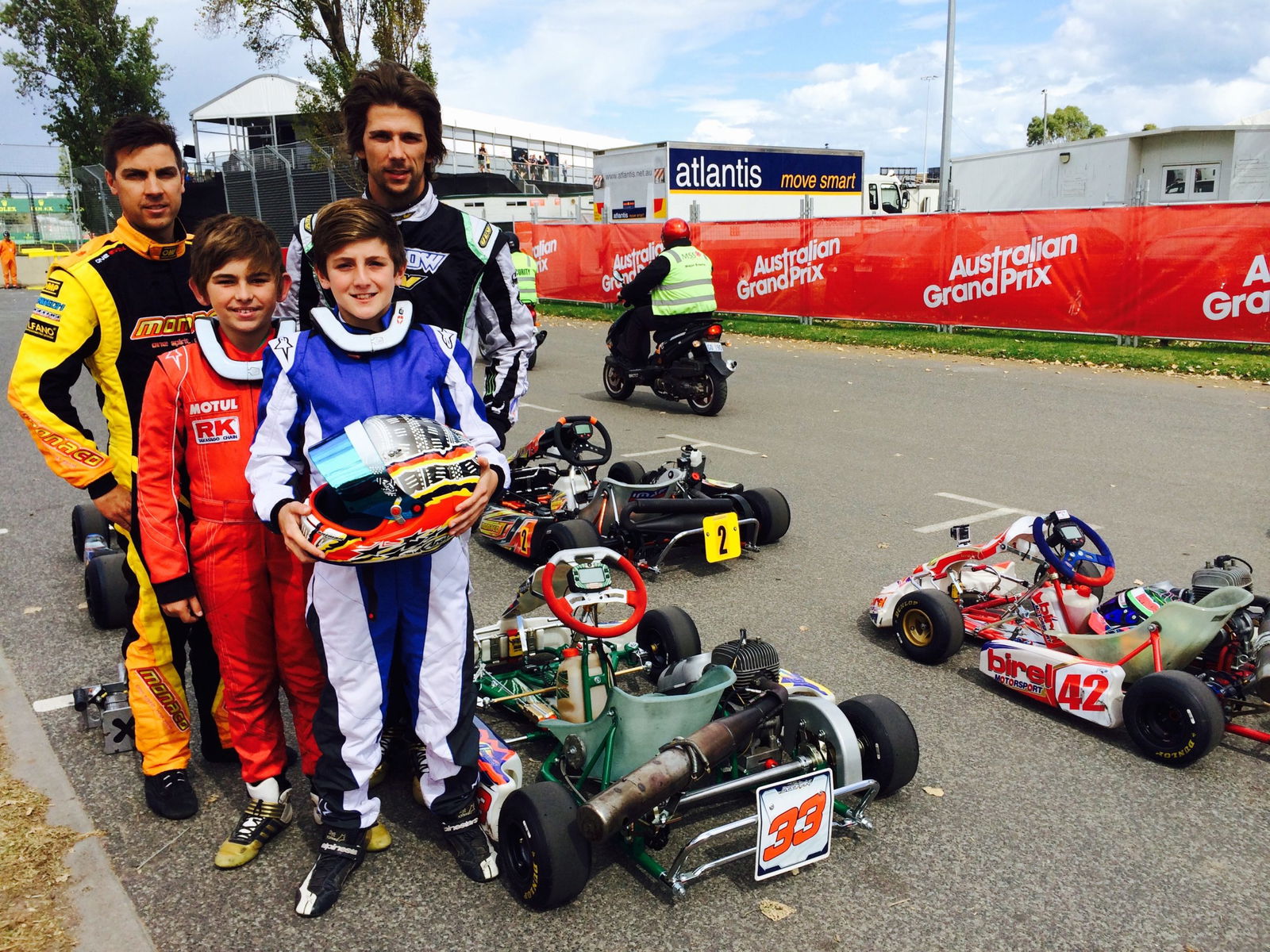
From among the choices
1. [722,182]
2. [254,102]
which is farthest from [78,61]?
[722,182]

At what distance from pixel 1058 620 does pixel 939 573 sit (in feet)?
2.07

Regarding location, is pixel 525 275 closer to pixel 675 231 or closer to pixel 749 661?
pixel 675 231

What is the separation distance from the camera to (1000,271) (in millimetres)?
14047

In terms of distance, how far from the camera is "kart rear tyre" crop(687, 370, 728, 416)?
10.1 m

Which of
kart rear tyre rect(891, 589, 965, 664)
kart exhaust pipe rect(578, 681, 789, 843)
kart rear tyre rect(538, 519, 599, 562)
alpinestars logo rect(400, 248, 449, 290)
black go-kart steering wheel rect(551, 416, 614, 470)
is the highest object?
alpinestars logo rect(400, 248, 449, 290)

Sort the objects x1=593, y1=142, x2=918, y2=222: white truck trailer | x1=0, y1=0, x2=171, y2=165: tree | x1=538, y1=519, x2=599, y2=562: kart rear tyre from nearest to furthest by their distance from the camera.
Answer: x1=538, y1=519, x2=599, y2=562: kart rear tyre, x1=593, y1=142, x2=918, y2=222: white truck trailer, x1=0, y1=0, x2=171, y2=165: tree

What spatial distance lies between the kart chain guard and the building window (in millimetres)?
26168

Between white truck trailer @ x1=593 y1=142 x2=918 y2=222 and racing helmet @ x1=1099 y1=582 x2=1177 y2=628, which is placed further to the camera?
white truck trailer @ x1=593 y1=142 x2=918 y2=222

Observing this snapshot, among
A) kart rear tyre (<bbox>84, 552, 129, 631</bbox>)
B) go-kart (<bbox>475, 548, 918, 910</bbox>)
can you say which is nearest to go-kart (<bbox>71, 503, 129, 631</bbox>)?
kart rear tyre (<bbox>84, 552, 129, 631</bbox>)

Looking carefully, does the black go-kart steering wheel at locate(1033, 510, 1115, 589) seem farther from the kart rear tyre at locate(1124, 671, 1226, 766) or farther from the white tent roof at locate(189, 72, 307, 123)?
the white tent roof at locate(189, 72, 307, 123)

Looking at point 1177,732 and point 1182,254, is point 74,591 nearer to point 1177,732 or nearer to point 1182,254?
point 1177,732

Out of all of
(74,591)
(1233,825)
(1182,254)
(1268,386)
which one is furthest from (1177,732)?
(1182,254)

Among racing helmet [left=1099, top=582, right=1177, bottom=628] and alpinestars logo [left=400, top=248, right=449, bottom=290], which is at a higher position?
alpinestars logo [left=400, top=248, right=449, bottom=290]

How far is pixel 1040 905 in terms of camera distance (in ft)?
8.86
